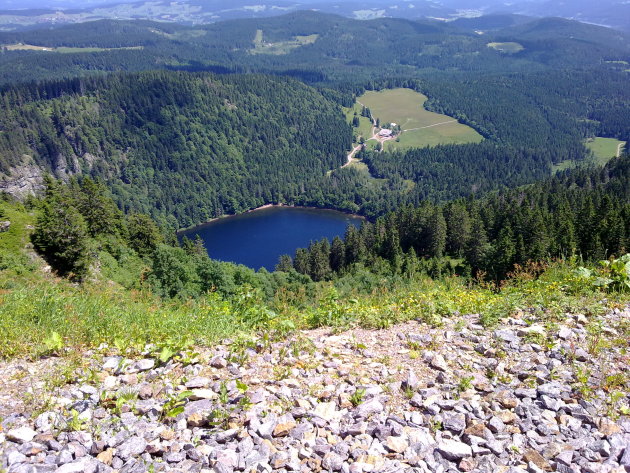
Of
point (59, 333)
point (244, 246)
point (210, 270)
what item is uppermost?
point (59, 333)

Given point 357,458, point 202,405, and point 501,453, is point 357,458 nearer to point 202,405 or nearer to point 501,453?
point 501,453

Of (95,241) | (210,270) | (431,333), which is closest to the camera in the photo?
(431,333)

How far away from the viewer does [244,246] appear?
565 feet

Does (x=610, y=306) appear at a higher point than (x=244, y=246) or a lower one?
higher

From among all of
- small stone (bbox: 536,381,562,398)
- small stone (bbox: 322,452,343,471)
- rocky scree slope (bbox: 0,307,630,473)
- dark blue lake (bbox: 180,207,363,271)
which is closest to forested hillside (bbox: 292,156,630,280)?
dark blue lake (bbox: 180,207,363,271)

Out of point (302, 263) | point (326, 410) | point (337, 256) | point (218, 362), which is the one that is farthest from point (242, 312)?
point (337, 256)

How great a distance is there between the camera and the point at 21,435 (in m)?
7.84

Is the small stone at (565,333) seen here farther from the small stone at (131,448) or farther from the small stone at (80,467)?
the small stone at (80,467)

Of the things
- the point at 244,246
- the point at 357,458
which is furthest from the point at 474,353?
the point at 244,246

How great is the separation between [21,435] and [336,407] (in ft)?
19.2

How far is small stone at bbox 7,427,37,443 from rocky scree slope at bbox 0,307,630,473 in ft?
0.10

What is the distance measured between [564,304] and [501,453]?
7632 mm

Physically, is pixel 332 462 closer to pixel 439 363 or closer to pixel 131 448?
pixel 131 448

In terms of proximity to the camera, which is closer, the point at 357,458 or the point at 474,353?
the point at 357,458
